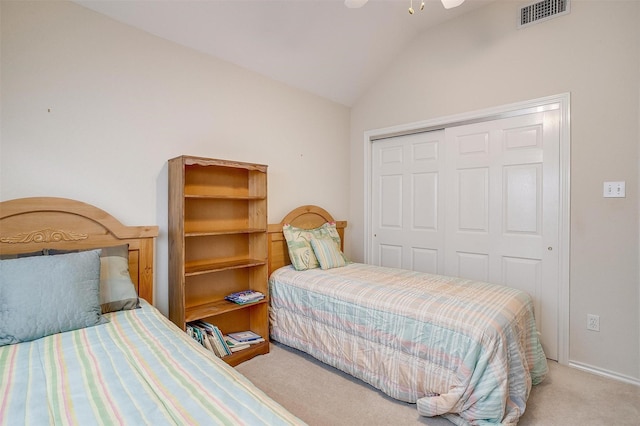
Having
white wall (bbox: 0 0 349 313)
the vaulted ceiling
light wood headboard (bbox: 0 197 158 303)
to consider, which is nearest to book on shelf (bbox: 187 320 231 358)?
white wall (bbox: 0 0 349 313)

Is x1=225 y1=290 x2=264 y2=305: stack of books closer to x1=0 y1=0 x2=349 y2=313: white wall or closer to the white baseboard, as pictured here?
x1=0 y1=0 x2=349 y2=313: white wall

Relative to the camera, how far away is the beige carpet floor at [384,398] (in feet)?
5.95

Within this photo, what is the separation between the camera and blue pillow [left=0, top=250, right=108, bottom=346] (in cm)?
138

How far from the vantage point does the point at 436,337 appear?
1811mm

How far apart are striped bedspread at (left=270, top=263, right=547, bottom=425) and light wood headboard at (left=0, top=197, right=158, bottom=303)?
1089 millimetres

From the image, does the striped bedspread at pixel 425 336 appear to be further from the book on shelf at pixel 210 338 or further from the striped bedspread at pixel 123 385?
the striped bedspread at pixel 123 385

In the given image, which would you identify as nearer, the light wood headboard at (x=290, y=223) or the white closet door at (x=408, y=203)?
the light wood headboard at (x=290, y=223)

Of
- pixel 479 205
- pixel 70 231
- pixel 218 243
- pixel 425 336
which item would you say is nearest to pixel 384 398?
pixel 425 336

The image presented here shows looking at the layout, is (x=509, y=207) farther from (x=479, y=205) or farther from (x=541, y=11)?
(x=541, y=11)

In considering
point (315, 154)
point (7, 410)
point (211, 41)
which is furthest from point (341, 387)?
point (211, 41)

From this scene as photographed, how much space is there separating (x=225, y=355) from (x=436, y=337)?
1.53m

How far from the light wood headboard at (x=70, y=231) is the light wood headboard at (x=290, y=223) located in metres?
1.04

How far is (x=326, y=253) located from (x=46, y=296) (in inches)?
79.3

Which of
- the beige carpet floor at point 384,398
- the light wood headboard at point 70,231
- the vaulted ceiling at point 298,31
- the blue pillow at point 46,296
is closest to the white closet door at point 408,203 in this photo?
the vaulted ceiling at point 298,31
